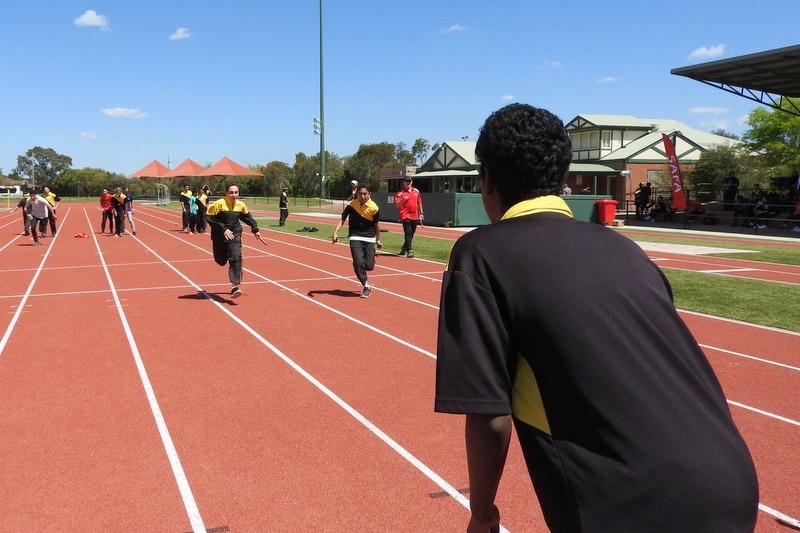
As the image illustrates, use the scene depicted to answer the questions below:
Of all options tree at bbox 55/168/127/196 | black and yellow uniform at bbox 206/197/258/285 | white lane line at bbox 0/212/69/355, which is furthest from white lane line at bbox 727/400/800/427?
tree at bbox 55/168/127/196

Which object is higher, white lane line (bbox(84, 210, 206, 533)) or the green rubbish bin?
the green rubbish bin

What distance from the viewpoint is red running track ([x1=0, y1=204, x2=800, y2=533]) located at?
3.90m

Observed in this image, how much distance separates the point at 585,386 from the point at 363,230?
31.1 feet

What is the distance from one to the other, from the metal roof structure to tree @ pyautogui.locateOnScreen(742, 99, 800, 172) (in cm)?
2312

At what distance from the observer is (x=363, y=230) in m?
10.9

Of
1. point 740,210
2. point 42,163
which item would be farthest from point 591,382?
point 42,163

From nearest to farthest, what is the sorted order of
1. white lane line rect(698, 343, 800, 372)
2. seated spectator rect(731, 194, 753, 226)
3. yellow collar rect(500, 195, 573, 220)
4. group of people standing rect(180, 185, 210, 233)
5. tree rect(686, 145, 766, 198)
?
yellow collar rect(500, 195, 573, 220) → white lane line rect(698, 343, 800, 372) → group of people standing rect(180, 185, 210, 233) → seated spectator rect(731, 194, 753, 226) → tree rect(686, 145, 766, 198)

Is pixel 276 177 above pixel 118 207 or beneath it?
above

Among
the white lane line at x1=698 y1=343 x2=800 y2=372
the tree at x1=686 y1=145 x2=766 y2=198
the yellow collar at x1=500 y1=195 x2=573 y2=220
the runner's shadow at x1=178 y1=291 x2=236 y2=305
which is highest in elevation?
the tree at x1=686 y1=145 x2=766 y2=198

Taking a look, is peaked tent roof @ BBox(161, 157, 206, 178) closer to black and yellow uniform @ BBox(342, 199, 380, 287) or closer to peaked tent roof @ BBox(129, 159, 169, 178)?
peaked tent roof @ BBox(129, 159, 169, 178)

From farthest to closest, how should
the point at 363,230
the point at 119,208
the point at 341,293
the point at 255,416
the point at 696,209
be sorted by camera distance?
the point at 696,209 < the point at 119,208 < the point at 341,293 < the point at 363,230 < the point at 255,416

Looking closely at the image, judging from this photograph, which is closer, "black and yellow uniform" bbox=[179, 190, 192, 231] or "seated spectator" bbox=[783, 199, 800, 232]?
"seated spectator" bbox=[783, 199, 800, 232]

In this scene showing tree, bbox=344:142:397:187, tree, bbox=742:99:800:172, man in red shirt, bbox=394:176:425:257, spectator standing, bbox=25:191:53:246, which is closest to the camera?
man in red shirt, bbox=394:176:425:257

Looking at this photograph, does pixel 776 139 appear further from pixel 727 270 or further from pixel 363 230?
pixel 363 230
